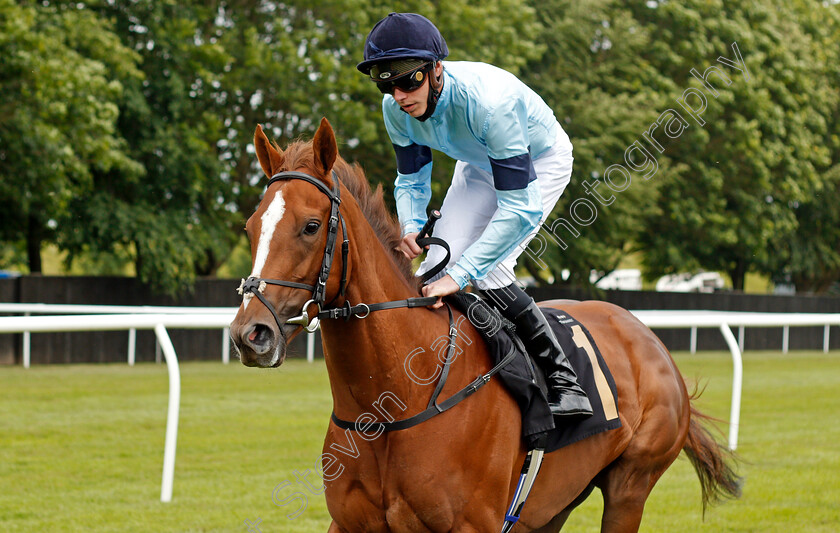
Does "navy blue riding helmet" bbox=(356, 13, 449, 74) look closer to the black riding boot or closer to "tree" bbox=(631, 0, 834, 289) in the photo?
the black riding boot

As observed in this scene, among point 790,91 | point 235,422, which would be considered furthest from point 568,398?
point 790,91

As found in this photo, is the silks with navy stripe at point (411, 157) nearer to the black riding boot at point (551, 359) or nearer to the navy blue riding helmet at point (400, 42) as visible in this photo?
the navy blue riding helmet at point (400, 42)

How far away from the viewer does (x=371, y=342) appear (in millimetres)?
2562

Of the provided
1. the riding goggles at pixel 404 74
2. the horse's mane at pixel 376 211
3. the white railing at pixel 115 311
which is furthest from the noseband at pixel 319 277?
the white railing at pixel 115 311

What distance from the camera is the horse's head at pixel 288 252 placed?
2156 millimetres

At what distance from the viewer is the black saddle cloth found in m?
2.84

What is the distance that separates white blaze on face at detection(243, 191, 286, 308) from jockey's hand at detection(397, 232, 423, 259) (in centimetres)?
57

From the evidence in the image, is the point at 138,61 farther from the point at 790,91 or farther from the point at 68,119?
the point at 790,91

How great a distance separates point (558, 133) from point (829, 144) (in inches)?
897

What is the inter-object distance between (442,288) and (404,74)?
2.13 feet

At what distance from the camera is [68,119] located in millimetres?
11914

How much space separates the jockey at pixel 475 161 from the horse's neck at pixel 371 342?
17 centimetres

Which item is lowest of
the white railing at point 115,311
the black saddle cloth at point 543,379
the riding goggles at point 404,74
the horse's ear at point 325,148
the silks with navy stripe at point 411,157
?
the white railing at point 115,311

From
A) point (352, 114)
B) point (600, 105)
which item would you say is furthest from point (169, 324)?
point (600, 105)
